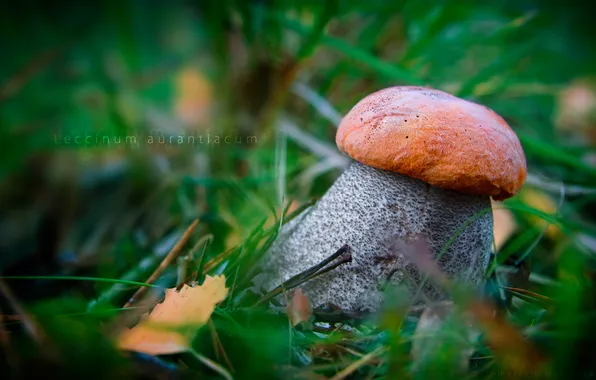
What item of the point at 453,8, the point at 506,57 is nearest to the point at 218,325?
the point at 453,8

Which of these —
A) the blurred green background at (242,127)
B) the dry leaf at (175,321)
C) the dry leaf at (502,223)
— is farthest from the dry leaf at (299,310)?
the dry leaf at (502,223)

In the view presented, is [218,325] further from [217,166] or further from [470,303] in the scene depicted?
[217,166]

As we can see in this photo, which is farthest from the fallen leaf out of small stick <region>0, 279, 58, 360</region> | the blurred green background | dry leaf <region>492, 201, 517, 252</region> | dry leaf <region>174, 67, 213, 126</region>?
small stick <region>0, 279, 58, 360</region>

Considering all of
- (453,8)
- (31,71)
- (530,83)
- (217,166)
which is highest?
(453,8)

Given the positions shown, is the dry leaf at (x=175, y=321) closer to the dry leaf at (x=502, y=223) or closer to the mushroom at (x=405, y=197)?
the mushroom at (x=405, y=197)

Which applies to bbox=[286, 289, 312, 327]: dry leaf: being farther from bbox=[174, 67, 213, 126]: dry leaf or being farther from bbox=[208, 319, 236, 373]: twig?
bbox=[174, 67, 213, 126]: dry leaf

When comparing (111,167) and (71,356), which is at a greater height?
(71,356)
